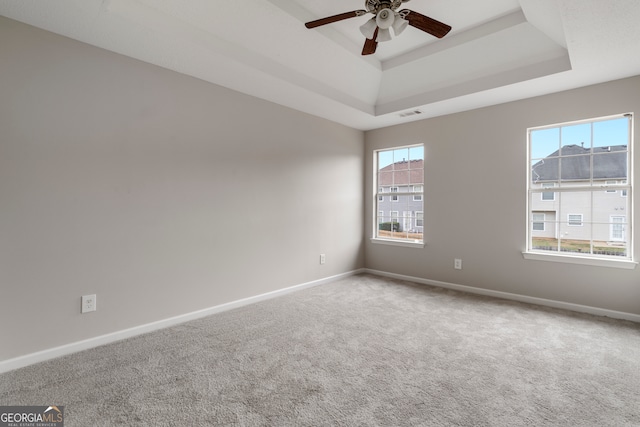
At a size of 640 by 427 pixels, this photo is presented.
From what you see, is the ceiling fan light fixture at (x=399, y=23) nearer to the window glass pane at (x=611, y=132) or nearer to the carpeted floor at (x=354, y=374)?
the carpeted floor at (x=354, y=374)

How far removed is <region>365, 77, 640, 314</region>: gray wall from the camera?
9.75 ft

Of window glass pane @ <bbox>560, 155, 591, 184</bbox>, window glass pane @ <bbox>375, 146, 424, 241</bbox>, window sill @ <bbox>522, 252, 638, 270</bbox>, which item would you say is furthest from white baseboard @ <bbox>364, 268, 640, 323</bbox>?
window glass pane @ <bbox>560, 155, 591, 184</bbox>

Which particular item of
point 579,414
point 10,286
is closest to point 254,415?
point 579,414

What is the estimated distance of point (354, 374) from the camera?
1.93 meters

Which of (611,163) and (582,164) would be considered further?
(582,164)

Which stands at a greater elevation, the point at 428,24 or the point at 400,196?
the point at 428,24

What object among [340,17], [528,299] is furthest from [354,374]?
[528,299]

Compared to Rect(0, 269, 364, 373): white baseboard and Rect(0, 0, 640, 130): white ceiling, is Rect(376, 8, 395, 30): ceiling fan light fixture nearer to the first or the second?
Rect(0, 0, 640, 130): white ceiling

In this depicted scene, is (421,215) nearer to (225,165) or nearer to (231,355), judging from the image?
(225,165)

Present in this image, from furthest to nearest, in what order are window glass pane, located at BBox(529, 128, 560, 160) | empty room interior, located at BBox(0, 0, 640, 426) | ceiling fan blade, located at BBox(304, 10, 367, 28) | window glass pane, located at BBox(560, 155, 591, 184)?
window glass pane, located at BBox(529, 128, 560, 160) < window glass pane, located at BBox(560, 155, 591, 184) < ceiling fan blade, located at BBox(304, 10, 367, 28) < empty room interior, located at BBox(0, 0, 640, 426)

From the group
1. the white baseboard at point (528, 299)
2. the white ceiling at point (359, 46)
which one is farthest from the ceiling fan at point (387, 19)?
the white baseboard at point (528, 299)

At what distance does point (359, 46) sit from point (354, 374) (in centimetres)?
315

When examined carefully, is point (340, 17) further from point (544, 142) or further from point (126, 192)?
point (544, 142)

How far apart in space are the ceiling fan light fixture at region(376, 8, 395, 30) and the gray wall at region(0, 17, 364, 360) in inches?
67.7
